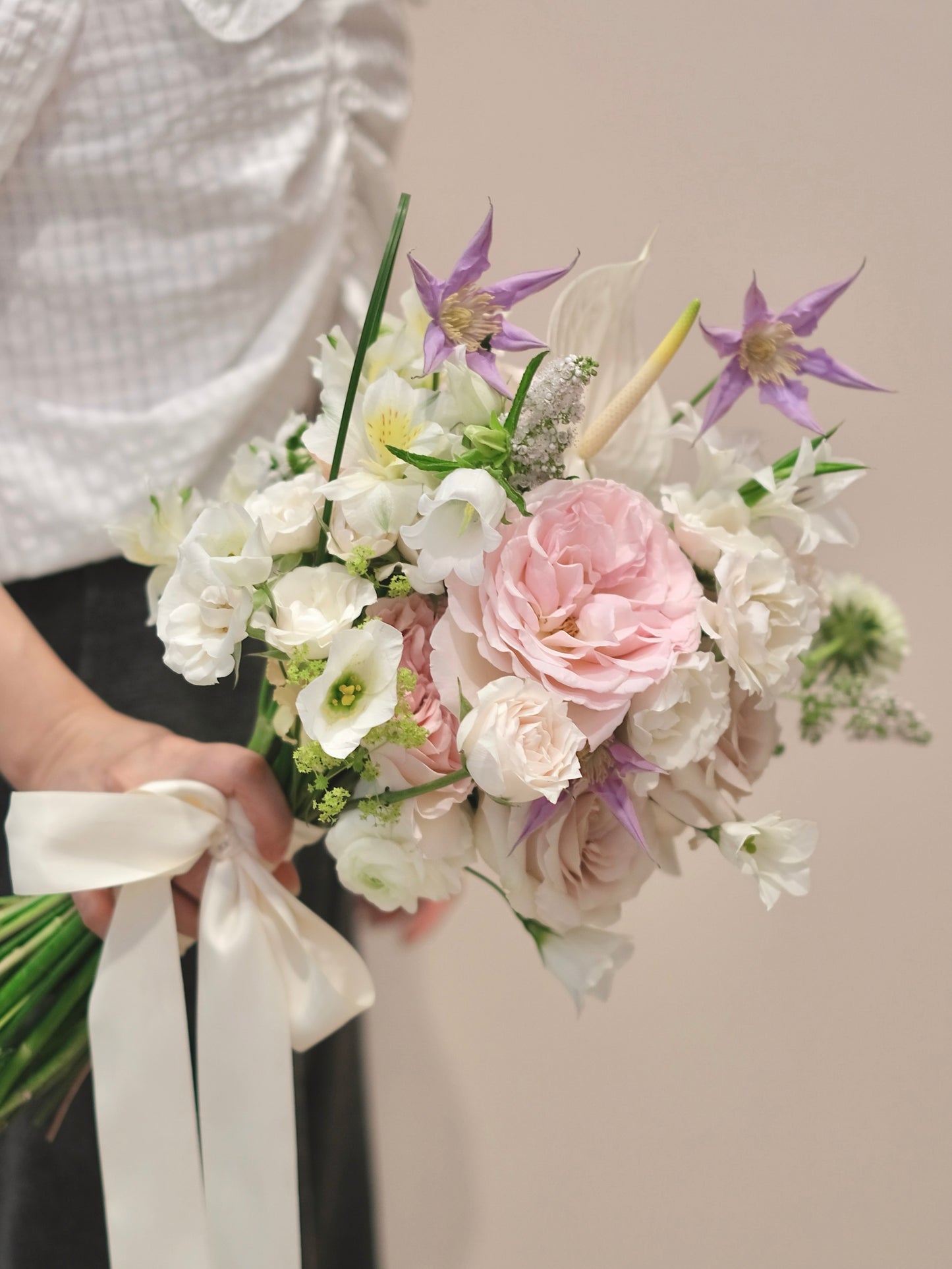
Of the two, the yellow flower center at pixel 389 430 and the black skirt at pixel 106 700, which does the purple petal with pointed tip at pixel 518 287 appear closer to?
the yellow flower center at pixel 389 430

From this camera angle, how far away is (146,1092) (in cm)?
47

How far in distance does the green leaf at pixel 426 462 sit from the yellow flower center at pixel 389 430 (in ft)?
0.09

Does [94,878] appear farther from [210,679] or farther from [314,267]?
[314,267]

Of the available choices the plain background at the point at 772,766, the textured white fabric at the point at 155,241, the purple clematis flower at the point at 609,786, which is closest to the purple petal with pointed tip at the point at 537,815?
the purple clematis flower at the point at 609,786

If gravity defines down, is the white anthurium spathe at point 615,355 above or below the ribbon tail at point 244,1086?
above

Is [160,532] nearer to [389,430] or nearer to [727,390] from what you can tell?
[389,430]

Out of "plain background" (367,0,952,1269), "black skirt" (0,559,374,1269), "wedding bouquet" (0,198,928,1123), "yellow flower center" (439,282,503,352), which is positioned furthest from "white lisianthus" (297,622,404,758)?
"plain background" (367,0,952,1269)

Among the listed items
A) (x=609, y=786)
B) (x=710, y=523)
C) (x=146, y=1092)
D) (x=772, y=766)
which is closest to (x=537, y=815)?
(x=609, y=786)

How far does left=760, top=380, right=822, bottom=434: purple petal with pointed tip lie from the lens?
0.40m

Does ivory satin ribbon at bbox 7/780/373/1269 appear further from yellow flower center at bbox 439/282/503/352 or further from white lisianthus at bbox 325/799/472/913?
yellow flower center at bbox 439/282/503/352

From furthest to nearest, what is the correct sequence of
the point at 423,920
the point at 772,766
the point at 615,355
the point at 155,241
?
the point at 772,766 → the point at 423,920 → the point at 155,241 → the point at 615,355

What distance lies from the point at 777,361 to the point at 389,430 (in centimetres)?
16

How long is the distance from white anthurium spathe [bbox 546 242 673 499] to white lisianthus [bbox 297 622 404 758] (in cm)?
13

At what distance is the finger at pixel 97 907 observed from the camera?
1.54ft
